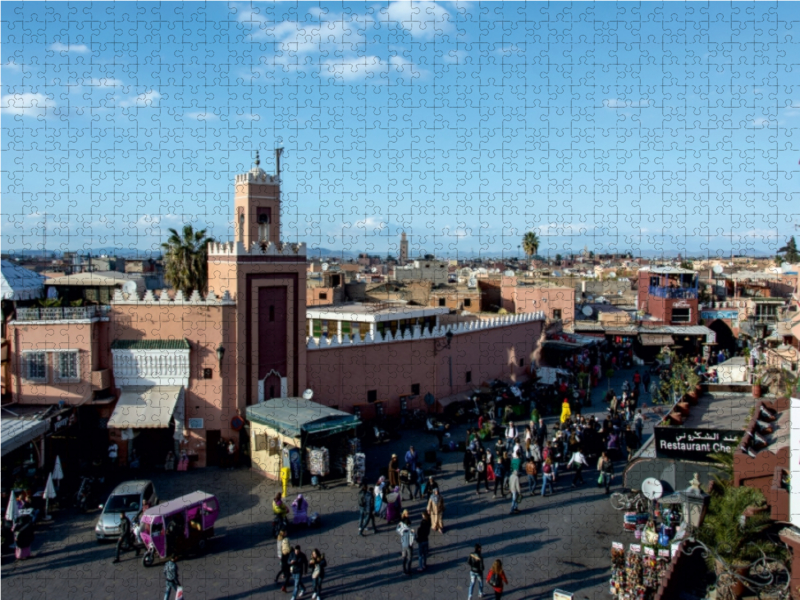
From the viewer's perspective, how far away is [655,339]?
90.3ft

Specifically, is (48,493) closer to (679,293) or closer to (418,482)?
(418,482)

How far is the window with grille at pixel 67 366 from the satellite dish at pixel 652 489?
10.5 m

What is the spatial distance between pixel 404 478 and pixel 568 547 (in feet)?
10.9

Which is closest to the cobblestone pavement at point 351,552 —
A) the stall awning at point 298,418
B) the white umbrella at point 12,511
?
the white umbrella at point 12,511

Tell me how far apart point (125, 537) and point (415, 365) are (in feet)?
33.1

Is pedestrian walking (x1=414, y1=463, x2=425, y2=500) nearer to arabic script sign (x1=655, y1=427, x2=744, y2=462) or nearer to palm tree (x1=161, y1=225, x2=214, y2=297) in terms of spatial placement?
arabic script sign (x1=655, y1=427, x2=744, y2=462)

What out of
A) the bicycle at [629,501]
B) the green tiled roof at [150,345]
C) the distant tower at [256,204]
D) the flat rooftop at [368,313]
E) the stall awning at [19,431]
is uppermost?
the distant tower at [256,204]

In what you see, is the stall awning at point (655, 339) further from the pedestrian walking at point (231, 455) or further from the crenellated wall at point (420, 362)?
the pedestrian walking at point (231, 455)

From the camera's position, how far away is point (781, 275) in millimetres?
41375

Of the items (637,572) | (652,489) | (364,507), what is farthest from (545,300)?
(637,572)

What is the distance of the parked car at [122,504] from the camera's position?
10258mm

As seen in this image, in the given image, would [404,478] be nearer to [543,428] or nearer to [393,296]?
[543,428]

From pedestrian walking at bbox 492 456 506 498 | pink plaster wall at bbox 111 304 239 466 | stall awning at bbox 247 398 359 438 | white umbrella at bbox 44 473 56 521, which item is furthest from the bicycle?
white umbrella at bbox 44 473 56 521

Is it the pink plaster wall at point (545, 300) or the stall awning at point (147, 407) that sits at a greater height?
the pink plaster wall at point (545, 300)
